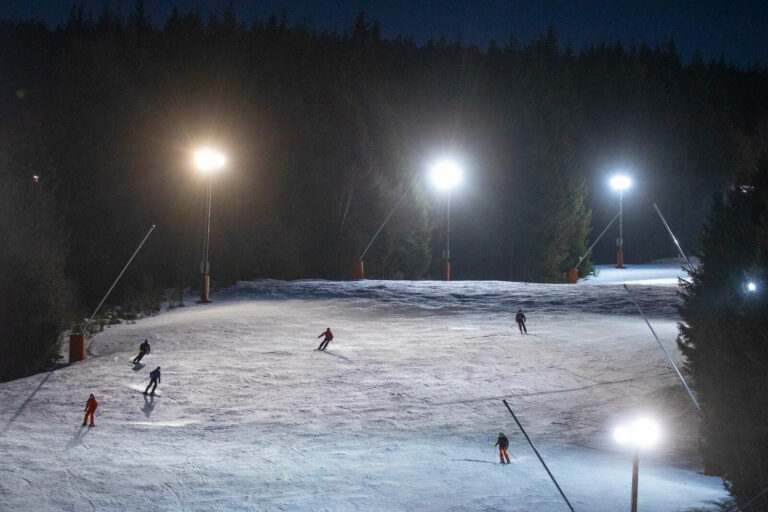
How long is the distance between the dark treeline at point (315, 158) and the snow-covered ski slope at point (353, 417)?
1052cm

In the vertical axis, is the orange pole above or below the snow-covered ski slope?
above

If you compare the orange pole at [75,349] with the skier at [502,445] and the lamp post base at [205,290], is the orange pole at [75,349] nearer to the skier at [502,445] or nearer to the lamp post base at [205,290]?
the lamp post base at [205,290]

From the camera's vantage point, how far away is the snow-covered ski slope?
35.2 ft

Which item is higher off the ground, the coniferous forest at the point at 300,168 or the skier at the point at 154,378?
the coniferous forest at the point at 300,168

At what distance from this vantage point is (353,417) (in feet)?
48.0

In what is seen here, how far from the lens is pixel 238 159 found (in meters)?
46.0

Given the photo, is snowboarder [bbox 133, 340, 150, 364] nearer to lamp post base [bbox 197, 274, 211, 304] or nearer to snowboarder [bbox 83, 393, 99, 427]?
snowboarder [bbox 83, 393, 99, 427]

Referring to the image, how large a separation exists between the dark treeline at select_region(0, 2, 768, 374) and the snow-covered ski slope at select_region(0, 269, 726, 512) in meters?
10.5

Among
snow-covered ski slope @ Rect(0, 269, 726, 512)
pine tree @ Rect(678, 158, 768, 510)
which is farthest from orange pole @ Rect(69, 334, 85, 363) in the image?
pine tree @ Rect(678, 158, 768, 510)

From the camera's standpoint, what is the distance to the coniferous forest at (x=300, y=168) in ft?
103

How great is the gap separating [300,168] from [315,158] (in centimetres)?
133

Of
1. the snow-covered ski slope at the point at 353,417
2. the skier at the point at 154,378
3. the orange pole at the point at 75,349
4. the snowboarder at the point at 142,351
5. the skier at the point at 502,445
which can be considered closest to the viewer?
the snow-covered ski slope at the point at 353,417

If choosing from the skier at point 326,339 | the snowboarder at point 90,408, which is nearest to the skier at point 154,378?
the snowboarder at point 90,408

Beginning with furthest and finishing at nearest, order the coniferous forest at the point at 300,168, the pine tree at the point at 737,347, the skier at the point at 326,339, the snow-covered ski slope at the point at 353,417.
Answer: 1. the coniferous forest at the point at 300,168
2. the skier at the point at 326,339
3. the snow-covered ski slope at the point at 353,417
4. the pine tree at the point at 737,347
